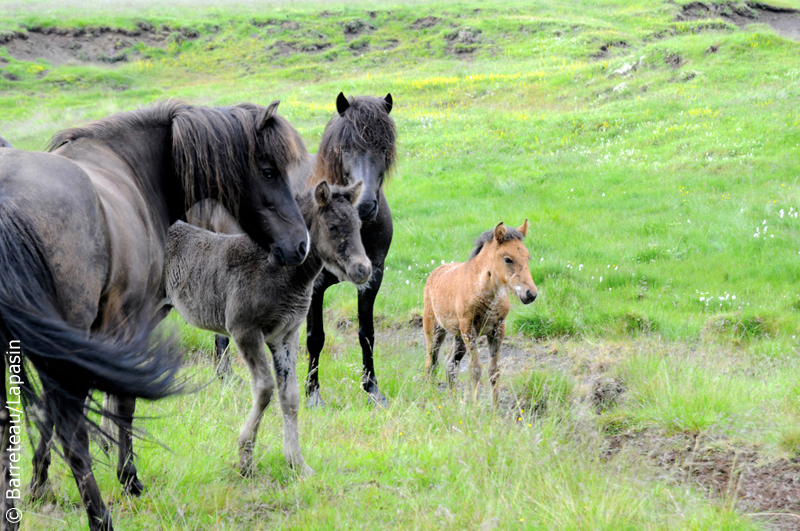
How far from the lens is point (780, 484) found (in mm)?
3914

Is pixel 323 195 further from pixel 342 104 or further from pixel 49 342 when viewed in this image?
pixel 49 342

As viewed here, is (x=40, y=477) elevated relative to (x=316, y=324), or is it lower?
elevated

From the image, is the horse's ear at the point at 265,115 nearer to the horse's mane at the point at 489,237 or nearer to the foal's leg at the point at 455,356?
the horse's mane at the point at 489,237

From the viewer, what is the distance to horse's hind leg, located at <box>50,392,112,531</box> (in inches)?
99.2

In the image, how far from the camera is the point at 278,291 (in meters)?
4.28

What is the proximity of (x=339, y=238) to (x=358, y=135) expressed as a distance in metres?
1.73

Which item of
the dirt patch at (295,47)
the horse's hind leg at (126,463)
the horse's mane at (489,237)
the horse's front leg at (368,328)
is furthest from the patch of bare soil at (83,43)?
the horse's hind leg at (126,463)

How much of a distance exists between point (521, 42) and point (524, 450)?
37.3 m

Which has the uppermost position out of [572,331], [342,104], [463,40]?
[463,40]

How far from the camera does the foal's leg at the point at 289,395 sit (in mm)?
4066

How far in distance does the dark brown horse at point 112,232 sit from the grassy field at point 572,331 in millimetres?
520

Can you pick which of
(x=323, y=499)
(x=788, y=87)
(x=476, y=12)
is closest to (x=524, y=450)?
(x=323, y=499)

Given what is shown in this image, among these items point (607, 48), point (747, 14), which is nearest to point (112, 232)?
point (607, 48)

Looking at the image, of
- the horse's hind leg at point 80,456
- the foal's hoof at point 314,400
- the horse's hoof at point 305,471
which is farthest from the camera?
the foal's hoof at point 314,400
